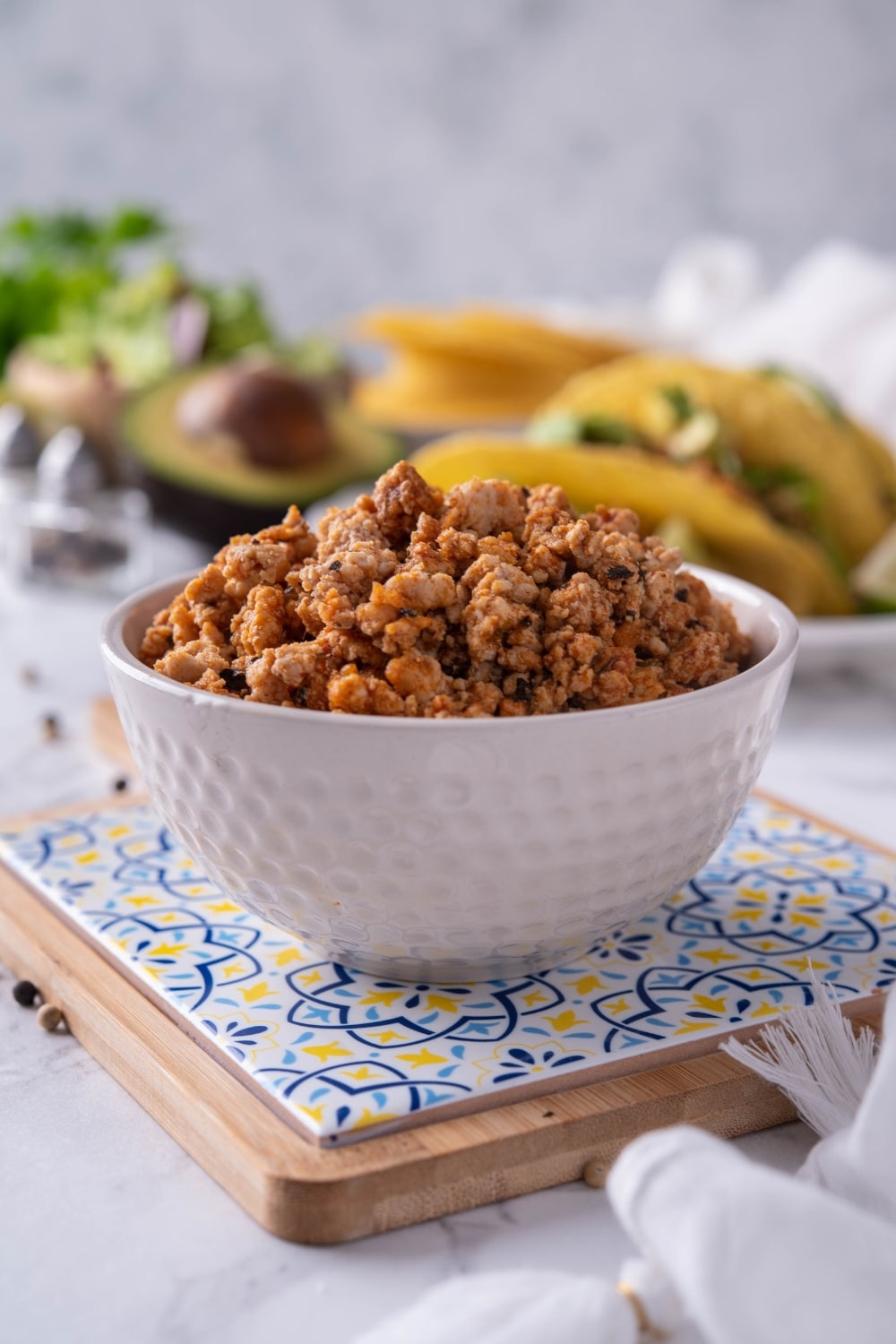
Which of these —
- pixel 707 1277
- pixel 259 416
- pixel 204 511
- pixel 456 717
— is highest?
pixel 456 717

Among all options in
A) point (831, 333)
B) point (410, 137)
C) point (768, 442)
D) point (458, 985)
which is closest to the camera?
point (458, 985)

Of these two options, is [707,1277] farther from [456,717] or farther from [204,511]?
[204,511]

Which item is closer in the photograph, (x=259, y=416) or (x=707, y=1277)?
(x=707, y=1277)

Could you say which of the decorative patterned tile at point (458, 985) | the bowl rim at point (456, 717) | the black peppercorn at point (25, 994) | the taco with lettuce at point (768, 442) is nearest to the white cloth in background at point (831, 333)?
the taco with lettuce at point (768, 442)

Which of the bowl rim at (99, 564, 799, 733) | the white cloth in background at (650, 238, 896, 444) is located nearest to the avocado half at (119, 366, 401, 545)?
the white cloth in background at (650, 238, 896, 444)

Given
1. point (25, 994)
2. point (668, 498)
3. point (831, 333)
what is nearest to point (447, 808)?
point (25, 994)

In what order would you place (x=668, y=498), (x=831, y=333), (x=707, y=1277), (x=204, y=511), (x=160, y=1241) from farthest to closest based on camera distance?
(x=831, y=333), (x=204, y=511), (x=668, y=498), (x=160, y=1241), (x=707, y=1277)

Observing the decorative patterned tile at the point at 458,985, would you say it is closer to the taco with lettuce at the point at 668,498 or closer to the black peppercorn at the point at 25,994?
the black peppercorn at the point at 25,994
